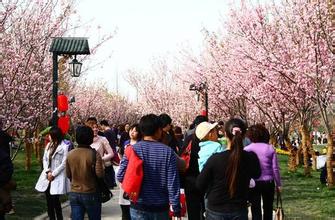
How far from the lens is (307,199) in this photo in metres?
A: 14.2

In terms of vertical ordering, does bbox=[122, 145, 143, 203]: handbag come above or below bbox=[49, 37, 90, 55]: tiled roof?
below

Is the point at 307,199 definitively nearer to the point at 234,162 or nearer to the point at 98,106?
the point at 234,162

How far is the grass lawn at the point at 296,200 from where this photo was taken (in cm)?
1195

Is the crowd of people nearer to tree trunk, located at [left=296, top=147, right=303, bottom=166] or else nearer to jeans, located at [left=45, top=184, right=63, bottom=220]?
jeans, located at [left=45, top=184, right=63, bottom=220]

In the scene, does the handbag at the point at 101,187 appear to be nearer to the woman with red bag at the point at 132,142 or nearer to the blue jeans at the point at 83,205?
the blue jeans at the point at 83,205

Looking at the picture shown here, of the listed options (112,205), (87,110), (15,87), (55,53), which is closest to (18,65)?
(15,87)

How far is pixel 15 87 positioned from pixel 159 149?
1073 centimetres

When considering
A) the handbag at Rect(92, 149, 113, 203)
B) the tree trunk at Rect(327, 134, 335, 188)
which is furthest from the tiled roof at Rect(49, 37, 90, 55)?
the tree trunk at Rect(327, 134, 335, 188)

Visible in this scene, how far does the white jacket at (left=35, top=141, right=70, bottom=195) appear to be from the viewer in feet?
30.2

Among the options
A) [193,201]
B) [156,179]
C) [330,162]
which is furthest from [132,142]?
[330,162]

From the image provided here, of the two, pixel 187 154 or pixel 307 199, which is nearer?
pixel 187 154

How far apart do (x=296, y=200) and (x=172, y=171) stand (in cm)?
934

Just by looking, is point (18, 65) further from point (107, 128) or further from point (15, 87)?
point (107, 128)

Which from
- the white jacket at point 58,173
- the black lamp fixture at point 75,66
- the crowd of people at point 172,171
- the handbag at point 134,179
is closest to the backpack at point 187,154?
the crowd of people at point 172,171
